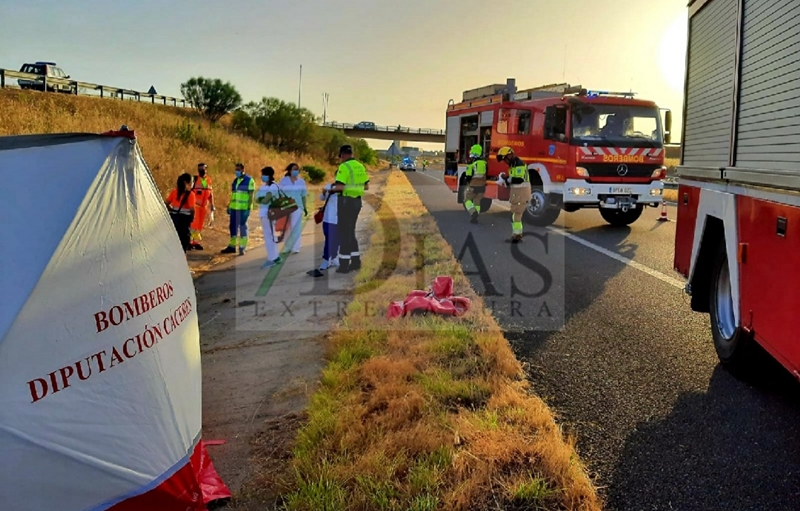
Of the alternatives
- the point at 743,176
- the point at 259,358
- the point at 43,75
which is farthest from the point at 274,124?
the point at 743,176

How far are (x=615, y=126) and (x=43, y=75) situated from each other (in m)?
30.7

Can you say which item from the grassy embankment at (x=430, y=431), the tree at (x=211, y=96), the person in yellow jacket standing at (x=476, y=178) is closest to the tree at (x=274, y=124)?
the tree at (x=211, y=96)

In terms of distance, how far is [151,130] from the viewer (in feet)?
83.9

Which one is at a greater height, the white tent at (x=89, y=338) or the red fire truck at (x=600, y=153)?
the red fire truck at (x=600, y=153)

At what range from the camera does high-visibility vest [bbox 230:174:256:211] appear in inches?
436

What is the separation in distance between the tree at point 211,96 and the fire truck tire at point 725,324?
143ft

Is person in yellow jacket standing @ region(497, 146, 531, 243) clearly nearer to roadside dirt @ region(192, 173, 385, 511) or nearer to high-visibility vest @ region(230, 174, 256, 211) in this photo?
roadside dirt @ region(192, 173, 385, 511)

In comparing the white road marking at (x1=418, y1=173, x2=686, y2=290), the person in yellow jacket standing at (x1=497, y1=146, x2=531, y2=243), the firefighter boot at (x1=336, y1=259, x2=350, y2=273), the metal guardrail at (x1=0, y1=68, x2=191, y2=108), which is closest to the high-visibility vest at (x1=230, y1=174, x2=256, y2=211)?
the firefighter boot at (x1=336, y1=259, x2=350, y2=273)

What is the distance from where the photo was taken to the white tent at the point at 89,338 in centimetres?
206

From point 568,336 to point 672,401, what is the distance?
153cm

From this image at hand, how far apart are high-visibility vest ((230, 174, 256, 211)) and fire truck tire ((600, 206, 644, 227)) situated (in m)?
7.56

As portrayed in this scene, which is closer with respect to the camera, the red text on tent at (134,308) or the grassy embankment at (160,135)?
the red text on tent at (134,308)

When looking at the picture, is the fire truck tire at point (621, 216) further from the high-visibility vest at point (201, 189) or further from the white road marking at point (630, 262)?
the high-visibility vest at point (201, 189)

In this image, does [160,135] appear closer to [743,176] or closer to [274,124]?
[274,124]
